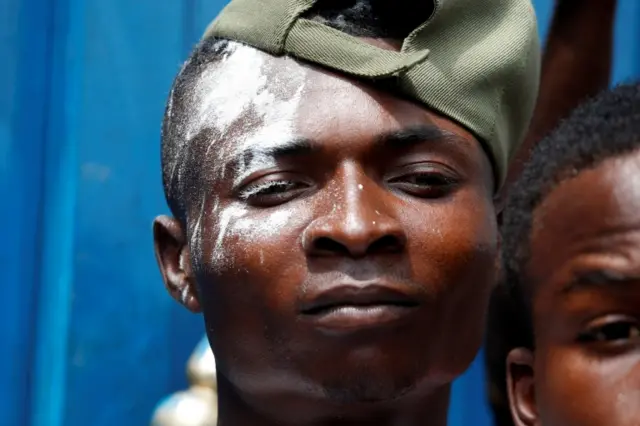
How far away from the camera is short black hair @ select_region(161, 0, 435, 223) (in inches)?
51.9

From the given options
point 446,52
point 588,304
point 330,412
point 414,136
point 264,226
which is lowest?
point 330,412

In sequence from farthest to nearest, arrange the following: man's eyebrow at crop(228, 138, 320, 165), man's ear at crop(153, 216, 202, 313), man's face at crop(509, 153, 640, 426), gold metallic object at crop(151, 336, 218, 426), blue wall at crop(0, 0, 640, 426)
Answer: blue wall at crop(0, 0, 640, 426), gold metallic object at crop(151, 336, 218, 426), man's ear at crop(153, 216, 202, 313), man's eyebrow at crop(228, 138, 320, 165), man's face at crop(509, 153, 640, 426)

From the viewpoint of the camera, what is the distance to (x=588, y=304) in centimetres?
117

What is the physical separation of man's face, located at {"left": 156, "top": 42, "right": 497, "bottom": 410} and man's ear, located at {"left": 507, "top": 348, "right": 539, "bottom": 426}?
0.26 ft

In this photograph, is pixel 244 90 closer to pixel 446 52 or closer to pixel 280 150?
pixel 280 150

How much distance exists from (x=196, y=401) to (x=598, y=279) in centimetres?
91

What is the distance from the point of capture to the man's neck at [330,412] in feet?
4.02

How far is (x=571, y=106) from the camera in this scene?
1927 mm

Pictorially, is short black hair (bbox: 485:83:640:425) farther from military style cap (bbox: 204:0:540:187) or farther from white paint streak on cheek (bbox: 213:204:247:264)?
white paint streak on cheek (bbox: 213:204:247:264)

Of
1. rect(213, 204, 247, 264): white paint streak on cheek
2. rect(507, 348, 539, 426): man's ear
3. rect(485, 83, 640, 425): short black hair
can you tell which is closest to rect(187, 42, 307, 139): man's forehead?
rect(213, 204, 247, 264): white paint streak on cheek

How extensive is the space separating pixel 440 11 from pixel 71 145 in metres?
0.94

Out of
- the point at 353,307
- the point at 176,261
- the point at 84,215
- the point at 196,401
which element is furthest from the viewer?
the point at 84,215

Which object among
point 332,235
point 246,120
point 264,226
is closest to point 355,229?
point 332,235

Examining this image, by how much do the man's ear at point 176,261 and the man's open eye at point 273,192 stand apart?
177 mm
